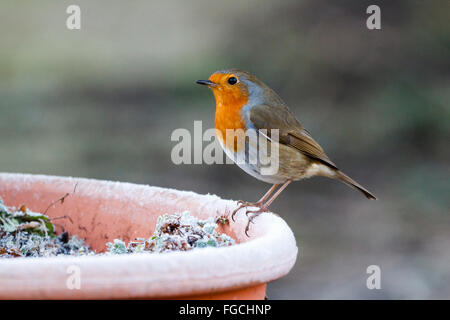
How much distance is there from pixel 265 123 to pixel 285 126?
146mm

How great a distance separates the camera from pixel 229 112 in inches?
109

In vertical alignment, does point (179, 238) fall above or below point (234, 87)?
below

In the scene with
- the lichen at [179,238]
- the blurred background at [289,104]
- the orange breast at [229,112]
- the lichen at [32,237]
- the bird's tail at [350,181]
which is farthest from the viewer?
the blurred background at [289,104]

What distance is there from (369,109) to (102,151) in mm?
3103

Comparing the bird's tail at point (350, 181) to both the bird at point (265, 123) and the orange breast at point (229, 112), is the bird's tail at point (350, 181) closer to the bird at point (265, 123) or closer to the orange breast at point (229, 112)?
the bird at point (265, 123)

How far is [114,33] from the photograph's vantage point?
9.45 m

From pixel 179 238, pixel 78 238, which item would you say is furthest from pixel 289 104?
pixel 179 238

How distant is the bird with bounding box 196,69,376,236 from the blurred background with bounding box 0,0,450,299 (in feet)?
7.01

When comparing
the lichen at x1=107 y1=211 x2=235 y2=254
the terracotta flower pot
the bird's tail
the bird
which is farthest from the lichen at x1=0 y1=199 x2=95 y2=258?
the bird's tail

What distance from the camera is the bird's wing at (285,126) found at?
2775mm

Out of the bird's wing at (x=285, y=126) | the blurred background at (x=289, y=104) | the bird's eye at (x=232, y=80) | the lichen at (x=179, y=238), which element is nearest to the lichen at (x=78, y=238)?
the lichen at (x=179, y=238)

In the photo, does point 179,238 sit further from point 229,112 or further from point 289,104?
point 289,104

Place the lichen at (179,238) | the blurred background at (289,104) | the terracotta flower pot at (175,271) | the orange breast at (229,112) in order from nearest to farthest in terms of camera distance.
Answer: the terracotta flower pot at (175,271)
the lichen at (179,238)
the orange breast at (229,112)
the blurred background at (289,104)
